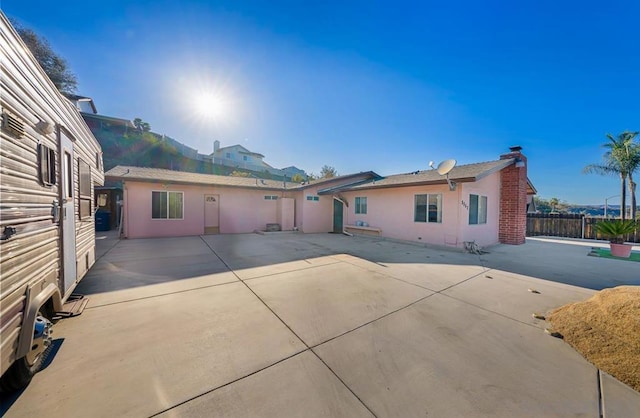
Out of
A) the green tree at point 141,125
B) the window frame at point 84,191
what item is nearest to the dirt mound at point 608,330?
the window frame at point 84,191

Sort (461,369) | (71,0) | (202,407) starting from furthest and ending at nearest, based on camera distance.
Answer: (71,0)
(461,369)
(202,407)

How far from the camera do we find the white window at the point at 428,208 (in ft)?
30.4

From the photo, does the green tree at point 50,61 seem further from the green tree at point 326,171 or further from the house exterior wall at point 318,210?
the green tree at point 326,171

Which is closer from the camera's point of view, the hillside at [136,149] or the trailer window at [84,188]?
the trailer window at [84,188]

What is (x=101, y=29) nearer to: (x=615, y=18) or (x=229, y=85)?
(x=229, y=85)

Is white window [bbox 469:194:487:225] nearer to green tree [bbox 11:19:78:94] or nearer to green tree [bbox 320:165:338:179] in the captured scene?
green tree [bbox 320:165:338:179]

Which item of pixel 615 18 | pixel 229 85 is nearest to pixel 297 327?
pixel 229 85

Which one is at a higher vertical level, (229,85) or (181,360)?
(229,85)

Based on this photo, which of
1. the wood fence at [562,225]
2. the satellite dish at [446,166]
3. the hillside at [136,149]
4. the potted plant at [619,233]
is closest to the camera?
the potted plant at [619,233]

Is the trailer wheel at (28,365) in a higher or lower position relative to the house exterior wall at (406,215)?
lower

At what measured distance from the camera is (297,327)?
10.2ft

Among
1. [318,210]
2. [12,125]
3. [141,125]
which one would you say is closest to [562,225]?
[318,210]

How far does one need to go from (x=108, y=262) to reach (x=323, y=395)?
7364 millimetres

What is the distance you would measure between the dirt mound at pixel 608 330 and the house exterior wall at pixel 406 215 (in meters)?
5.45
